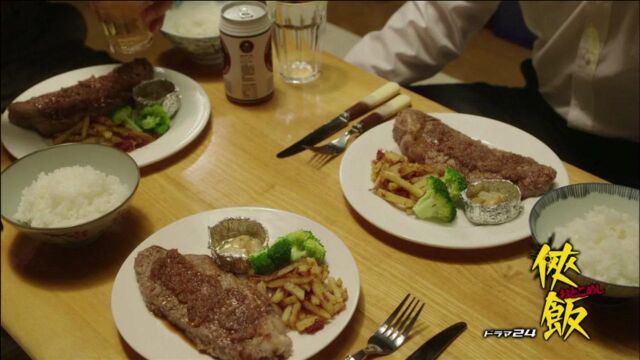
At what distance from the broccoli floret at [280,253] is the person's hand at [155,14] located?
99 centimetres

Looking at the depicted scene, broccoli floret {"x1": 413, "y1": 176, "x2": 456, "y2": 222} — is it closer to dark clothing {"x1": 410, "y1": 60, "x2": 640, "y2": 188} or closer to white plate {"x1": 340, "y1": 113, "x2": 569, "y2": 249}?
white plate {"x1": 340, "y1": 113, "x2": 569, "y2": 249}

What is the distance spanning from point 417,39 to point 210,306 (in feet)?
4.64

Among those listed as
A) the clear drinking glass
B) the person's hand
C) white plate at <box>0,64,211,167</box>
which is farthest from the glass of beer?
the clear drinking glass

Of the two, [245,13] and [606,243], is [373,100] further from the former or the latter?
[606,243]

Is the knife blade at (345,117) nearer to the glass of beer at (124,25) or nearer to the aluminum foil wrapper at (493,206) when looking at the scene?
the aluminum foil wrapper at (493,206)

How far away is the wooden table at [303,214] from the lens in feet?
3.36

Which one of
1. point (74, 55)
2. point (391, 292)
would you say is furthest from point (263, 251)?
point (74, 55)

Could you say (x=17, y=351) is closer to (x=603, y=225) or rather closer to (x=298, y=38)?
(x=298, y=38)

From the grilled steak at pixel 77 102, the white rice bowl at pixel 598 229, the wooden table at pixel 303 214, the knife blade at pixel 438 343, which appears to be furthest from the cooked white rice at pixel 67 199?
the white rice bowl at pixel 598 229

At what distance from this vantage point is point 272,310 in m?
1.00

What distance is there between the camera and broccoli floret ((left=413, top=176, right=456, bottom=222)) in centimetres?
121

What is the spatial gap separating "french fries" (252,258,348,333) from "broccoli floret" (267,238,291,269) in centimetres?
1

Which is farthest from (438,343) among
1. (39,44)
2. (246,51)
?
(39,44)

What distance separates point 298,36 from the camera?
180cm
